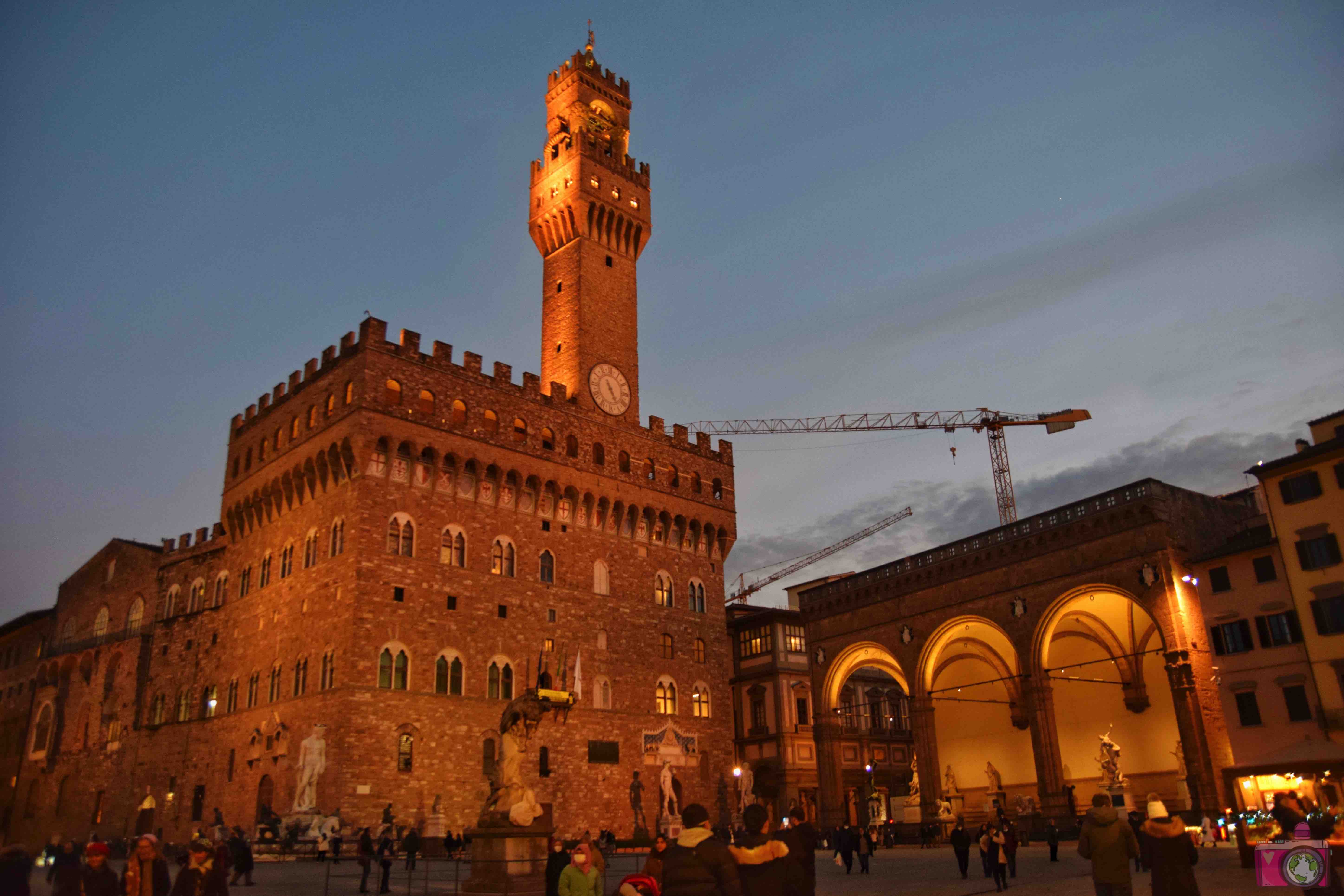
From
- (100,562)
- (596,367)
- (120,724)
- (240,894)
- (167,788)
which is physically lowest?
(240,894)

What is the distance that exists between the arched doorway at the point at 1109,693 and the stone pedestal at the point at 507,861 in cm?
2249

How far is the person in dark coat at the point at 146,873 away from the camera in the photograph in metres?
9.18

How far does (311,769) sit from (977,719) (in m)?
28.5

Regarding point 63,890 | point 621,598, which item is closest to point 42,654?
point 621,598

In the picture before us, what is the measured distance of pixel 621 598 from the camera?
40.5 meters

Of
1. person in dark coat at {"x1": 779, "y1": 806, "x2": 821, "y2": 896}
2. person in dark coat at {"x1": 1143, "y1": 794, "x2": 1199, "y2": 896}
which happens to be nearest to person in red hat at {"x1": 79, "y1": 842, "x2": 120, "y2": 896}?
person in dark coat at {"x1": 779, "y1": 806, "x2": 821, "y2": 896}

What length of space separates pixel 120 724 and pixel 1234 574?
140 feet

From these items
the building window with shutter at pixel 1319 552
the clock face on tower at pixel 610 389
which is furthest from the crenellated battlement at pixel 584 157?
the building window with shutter at pixel 1319 552

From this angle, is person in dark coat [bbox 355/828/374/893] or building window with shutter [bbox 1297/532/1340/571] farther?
building window with shutter [bbox 1297/532/1340/571]

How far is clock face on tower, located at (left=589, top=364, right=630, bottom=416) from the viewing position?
4209 cm

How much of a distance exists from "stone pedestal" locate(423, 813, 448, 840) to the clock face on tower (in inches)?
702

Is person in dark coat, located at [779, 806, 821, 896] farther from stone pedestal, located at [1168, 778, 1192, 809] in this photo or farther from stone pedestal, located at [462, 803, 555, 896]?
stone pedestal, located at [1168, 778, 1192, 809]

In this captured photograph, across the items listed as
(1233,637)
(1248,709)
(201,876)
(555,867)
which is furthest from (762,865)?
(1233,637)

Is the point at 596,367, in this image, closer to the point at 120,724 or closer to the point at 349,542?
the point at 349,542
